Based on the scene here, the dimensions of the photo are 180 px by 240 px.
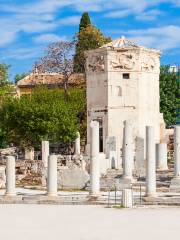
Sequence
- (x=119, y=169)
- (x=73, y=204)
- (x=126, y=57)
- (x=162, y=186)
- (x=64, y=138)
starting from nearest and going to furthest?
(x=73, y=204), (x=162, y=186), (x=119, y=169), (x=126, y=57), (x=64, y=138)

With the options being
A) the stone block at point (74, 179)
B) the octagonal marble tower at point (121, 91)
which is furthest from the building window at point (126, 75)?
the stone block at point (74, 179)

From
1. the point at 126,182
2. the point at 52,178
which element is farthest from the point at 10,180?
the point at 126,182

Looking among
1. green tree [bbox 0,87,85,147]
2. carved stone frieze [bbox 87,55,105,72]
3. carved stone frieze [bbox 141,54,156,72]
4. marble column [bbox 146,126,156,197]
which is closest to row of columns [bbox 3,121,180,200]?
marble column [bbox 146,126,156,197]

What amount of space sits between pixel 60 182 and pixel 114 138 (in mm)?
9029

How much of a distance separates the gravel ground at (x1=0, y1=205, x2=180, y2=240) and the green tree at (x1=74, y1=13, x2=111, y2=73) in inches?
1648

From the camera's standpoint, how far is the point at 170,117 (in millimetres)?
65625

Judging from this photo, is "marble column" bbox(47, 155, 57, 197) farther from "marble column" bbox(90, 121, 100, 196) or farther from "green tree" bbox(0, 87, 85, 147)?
"green tree" bbox(0, 87, 85, 147)

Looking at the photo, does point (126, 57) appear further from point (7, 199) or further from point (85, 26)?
point (85, 26)

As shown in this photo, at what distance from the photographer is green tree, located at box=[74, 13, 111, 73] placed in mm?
66812

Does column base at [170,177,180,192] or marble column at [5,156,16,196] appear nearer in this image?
marble column at [5,156,16,196]

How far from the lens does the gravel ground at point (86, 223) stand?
56.2ft

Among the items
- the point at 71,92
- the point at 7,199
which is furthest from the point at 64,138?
the point at 7,199

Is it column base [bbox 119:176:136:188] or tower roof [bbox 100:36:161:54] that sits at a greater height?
tower roof [bbox 100:36:161:54]

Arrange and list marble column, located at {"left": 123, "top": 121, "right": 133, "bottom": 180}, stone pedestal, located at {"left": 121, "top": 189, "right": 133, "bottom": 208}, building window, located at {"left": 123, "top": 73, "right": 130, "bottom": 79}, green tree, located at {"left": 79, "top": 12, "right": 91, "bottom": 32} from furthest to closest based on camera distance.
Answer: green tree, located at {"left": 79, "top": 12, "right": 91, "bottom": 32} < building window, located at {"left": 123, "top": 73, "right": 130, "bottom": 79} < marble column, located at {"left": 123, "top": 121, "right": 133, "bottom": 180} < stone pedestal, located at {"left": 121, "top": 189, "right": 133, "bottom": 208}
